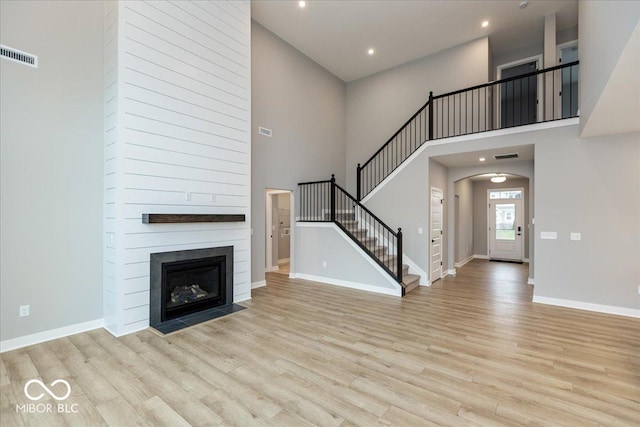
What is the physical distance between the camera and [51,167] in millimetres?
3531

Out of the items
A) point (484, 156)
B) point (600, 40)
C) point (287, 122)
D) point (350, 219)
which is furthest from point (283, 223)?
point (600, 40)

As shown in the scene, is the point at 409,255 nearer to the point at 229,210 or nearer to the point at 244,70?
the point at 229,210

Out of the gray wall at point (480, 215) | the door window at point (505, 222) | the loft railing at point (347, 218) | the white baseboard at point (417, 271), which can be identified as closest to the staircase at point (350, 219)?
the loft railing at point (347, 218)

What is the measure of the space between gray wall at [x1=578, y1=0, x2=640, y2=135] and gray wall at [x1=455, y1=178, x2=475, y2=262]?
4445 mm

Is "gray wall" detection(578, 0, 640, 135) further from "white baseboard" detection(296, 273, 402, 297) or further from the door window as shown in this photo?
the door window

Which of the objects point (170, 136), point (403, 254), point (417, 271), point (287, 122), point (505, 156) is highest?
point (287, 122)

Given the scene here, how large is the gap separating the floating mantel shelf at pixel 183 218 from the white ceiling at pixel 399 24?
4.37 m

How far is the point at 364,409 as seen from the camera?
2279mm

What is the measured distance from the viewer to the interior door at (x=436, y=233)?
6566mm

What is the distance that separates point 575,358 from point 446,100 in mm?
6280

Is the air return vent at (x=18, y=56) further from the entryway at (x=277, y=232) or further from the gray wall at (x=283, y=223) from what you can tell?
the gray wall at (x=283, y=223)

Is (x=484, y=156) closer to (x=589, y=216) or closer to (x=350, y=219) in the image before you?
(x=589, y=216)

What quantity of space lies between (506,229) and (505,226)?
0.11 meters

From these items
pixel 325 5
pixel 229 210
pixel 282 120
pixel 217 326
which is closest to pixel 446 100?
pixel 325 5
